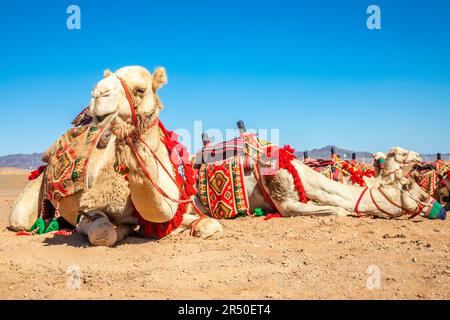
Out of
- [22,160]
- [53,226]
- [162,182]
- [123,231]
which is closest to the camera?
[162,182]

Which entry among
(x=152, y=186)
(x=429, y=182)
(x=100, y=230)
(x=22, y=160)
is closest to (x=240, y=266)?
(x=152, y=186)

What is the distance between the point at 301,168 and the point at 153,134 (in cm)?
329

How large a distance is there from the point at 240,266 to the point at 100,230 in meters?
1.50

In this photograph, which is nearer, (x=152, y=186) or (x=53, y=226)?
(x=152, y=186)

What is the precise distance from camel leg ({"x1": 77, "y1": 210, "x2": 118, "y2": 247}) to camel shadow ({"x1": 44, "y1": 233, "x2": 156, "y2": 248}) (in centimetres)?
11

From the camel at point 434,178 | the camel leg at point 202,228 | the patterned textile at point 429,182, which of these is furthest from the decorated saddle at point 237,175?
the patterned textile at point 429,182

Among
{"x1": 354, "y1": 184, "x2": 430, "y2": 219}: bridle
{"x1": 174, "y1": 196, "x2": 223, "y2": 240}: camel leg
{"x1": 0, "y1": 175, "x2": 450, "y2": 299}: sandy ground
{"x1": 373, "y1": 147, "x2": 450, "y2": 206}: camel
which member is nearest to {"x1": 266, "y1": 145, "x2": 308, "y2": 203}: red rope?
{"x1": 354, "y1": 184, "x2": 430, "y2": 219}: bridle

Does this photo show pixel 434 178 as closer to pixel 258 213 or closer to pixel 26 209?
pixel 258 213

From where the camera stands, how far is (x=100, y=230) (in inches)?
191

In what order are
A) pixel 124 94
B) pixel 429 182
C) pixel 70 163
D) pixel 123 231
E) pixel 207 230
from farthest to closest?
pixel 429 182 → pixel 70 163 → pixel 207 230 → pixel 123 231 → pixel 124 94

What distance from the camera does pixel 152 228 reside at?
529 cm

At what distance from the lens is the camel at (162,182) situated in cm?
380

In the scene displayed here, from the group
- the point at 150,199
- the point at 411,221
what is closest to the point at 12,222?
the point at 150,199
